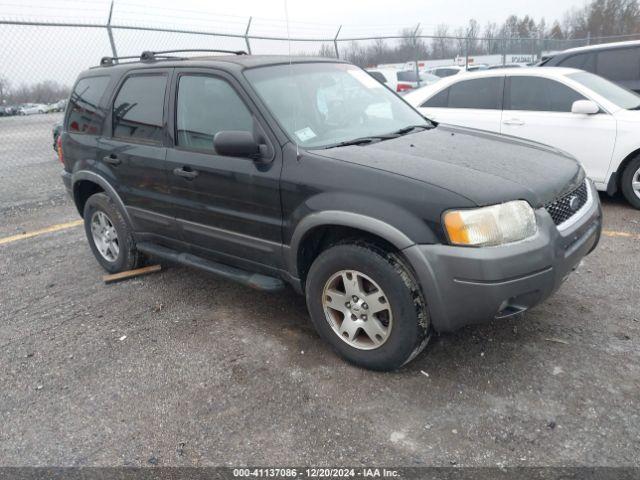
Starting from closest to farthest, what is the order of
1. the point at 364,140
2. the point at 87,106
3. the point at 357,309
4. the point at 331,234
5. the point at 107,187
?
the point at 357,309 → the point at 331,234 → the point at 364,140 → the point at 107,187 → the point at 87,106

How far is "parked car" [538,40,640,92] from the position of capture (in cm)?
772

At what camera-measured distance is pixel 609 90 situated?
6160 mm

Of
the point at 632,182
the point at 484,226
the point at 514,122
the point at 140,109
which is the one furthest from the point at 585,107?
the point at 140,109

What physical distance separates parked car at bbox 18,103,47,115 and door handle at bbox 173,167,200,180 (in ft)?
26.2

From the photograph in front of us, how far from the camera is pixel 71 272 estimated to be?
5102mm

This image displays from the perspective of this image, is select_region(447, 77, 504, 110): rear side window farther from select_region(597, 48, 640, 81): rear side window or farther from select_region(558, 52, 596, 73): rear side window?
select_region(597, 48, 640, 81): rear side window

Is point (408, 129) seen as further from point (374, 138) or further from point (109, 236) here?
point (109, 236)

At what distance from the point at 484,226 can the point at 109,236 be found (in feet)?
11.8

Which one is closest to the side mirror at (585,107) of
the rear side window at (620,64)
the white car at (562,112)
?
the white car at (562,112)

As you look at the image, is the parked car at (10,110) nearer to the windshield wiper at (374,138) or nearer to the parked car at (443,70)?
the windshield wiper at (374,138)

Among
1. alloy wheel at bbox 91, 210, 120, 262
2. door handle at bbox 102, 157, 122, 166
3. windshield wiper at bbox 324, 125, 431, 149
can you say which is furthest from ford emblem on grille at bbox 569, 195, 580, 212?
alloy wheel at bbox 91, 210, 120, 262

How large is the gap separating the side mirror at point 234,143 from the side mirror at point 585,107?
4.19m

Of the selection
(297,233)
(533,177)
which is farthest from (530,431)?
(297,233)

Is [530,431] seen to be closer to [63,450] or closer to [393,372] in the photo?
[393,372]
